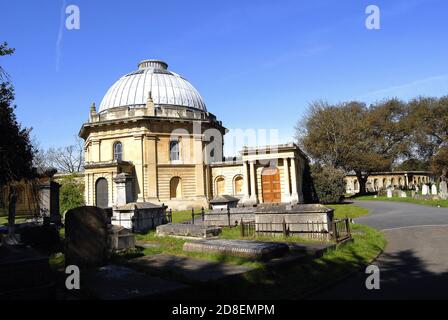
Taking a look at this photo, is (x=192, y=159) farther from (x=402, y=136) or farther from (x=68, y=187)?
(x=402, y=136)

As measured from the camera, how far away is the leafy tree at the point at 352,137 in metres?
45.2

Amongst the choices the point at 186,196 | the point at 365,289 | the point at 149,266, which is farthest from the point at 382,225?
the point at 186,196

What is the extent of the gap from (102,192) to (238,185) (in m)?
12.9

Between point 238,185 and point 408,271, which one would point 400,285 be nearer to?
point 408,271

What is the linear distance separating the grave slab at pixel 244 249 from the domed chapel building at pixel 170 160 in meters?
20.7

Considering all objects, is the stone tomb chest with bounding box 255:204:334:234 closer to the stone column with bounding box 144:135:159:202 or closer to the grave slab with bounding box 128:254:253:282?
the grave slab with bounding box 128:254:253:282

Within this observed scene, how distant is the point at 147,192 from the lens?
1265 inches

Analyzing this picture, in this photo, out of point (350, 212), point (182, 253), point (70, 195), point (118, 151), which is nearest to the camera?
point (182, 253)

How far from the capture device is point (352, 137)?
149ft

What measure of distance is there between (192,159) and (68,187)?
12192 mm

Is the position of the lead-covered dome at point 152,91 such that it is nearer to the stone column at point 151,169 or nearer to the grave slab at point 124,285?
the stone column at point 151,169

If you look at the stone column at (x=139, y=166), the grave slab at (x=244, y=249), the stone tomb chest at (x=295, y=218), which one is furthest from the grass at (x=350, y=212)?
the stone column at (x=139, y=166)

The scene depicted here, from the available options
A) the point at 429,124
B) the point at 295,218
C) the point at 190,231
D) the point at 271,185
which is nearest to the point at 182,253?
the point at 190,231

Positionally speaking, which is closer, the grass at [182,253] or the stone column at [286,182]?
the grass at [182,253]
